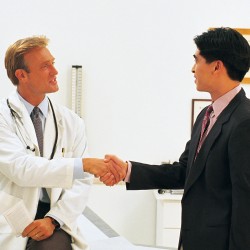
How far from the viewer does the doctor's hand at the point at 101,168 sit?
2135 millimetres

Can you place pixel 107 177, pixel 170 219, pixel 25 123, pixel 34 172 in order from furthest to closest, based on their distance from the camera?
pixel 170 219
pixel 107 177
pixel 25 123
pixel 34 172

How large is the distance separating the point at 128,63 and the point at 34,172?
97.3 inches

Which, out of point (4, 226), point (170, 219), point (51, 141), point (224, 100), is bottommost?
point (170, 219)

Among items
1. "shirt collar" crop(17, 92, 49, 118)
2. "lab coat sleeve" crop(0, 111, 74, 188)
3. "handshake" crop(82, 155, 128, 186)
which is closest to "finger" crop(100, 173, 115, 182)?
"handshake" crop(82, 155, 128, 186)

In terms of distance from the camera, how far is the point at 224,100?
1825mm

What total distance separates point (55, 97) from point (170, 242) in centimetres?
169

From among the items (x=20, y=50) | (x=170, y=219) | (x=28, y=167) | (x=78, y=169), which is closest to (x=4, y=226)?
(x=28, y=167)

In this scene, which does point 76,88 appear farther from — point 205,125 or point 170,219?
point 205,125

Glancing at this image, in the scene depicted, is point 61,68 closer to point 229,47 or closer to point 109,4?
point 109,4

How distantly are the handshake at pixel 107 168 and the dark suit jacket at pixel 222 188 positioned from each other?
0.49 m

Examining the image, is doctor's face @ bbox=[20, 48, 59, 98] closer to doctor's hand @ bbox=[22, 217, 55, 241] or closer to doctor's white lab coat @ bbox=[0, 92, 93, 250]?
doctor's white lab coat @ bbox=[0, 92, 93, 250]

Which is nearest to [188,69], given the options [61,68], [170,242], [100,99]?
[100,99]

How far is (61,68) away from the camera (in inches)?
169

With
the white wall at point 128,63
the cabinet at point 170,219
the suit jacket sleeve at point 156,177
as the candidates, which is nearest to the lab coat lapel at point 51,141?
the suit jacket sleeve at point 156,177
